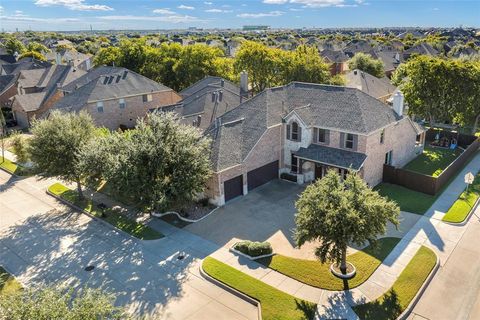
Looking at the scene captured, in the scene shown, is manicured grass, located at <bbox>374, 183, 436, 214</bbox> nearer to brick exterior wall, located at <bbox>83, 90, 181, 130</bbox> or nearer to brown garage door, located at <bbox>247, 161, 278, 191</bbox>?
brown garage door, located at <bbox>247, 161, 278, 191</bbox>

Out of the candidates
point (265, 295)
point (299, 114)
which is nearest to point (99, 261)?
point (265, 295)

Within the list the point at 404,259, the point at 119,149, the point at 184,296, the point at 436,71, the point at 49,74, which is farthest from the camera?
the point at 49,74

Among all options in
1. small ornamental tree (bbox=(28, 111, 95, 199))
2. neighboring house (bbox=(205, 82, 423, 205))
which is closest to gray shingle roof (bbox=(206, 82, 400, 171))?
neighboring house (bbox=(205, 82, 423, 205))

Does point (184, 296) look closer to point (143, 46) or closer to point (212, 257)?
point (212, 257)

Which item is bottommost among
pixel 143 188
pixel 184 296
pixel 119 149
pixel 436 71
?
pixel 184 296

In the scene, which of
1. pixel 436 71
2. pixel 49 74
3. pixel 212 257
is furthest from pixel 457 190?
pixel 49 74

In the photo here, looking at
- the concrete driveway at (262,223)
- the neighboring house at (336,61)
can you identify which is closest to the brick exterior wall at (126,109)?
the concrete driveway at (262,223)

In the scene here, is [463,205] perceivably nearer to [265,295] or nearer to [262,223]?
[262,223]
